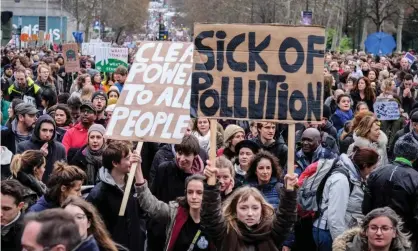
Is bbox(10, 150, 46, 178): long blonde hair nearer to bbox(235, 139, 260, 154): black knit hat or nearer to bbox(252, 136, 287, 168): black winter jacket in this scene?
bbox(235, 139, 260, 154): black knit hat

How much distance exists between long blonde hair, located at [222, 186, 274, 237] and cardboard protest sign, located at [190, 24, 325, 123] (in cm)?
51

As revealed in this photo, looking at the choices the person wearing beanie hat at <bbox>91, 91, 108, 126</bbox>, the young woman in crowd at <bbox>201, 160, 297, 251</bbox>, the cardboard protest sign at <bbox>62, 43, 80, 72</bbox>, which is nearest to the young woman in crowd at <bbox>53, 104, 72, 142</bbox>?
the person wearing beanie hat at <bbox>91, 91, 108, 126</bbox>

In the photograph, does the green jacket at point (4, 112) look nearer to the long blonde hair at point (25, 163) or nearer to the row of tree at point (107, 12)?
the long blonde hair at point (25, 163)

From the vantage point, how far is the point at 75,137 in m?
11.4

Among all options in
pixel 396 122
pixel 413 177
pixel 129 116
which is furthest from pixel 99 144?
pixel 396 122

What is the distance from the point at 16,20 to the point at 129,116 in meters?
82.8

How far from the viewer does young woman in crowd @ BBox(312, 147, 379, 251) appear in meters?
8.59

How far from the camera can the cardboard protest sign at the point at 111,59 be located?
23734 mm

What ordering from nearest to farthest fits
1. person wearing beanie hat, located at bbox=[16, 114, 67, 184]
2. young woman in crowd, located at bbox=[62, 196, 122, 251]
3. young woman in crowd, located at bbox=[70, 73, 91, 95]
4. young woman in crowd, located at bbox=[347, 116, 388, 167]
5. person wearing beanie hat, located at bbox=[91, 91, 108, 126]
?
young woman in crowd, located at bbox=[62, 196, 122, 251] → person wearing beanie hat, located at bbox=[16, 114, 67, 184] → young woman in crowd, located at bbox=[347, 116, 388, 167] → person wearing beanie hat, located at bbox=[91, 91, 108, 126] → young woman in crowd, located at bbox=[70, 73, 91, 95]

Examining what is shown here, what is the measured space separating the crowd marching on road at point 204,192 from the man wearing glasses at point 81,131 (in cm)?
1

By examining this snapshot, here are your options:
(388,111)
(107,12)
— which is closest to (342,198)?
(388,111)

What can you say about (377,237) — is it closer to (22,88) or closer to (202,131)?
(202,131)

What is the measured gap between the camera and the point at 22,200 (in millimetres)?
7125

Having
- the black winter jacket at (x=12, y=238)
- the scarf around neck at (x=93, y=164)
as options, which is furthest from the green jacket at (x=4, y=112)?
the black winter jacket at (x=12, y=238)
